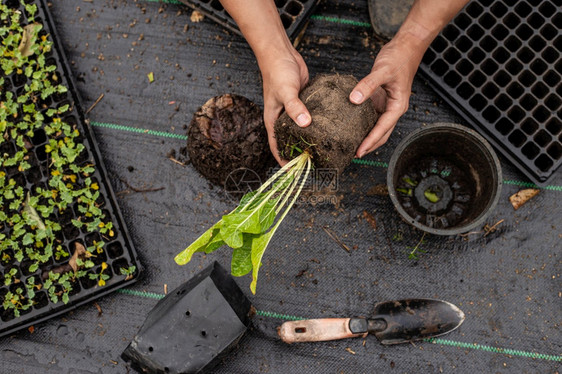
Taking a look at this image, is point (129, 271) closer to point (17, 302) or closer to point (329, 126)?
point (17, 302)

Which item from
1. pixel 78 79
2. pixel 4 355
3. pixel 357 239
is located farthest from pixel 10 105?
pixel 357 239

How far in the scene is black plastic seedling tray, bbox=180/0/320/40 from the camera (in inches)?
77.7

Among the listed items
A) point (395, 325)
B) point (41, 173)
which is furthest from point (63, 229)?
point (395, 325)

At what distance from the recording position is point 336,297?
1.92m

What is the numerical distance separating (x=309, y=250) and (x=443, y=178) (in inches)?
27.8

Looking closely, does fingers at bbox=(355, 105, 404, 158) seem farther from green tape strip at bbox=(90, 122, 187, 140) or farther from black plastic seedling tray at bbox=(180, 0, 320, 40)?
green tape strip at bbox=(90, 122, 187, 140)

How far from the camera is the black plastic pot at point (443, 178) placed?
177 cm

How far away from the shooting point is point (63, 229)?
196 centimetres

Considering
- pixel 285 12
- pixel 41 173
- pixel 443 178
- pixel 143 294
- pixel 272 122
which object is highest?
pixel 285 12

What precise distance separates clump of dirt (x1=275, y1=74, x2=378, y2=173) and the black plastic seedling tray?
519 mm

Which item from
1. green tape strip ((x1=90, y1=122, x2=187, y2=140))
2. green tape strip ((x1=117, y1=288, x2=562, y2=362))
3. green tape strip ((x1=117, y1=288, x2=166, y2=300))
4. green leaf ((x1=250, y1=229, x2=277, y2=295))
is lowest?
green tape strip ((x1=117, y1=288, x2=166, y2=300))

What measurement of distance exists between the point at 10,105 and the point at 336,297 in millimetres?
1772

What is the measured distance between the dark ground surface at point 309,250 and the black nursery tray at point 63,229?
63 millimetres

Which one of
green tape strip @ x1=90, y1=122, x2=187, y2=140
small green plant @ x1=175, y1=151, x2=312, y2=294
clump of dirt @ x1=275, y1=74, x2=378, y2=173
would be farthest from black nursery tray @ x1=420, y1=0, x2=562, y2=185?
green tape strip @ x1=90, y1=122, x2=187, y2=140
